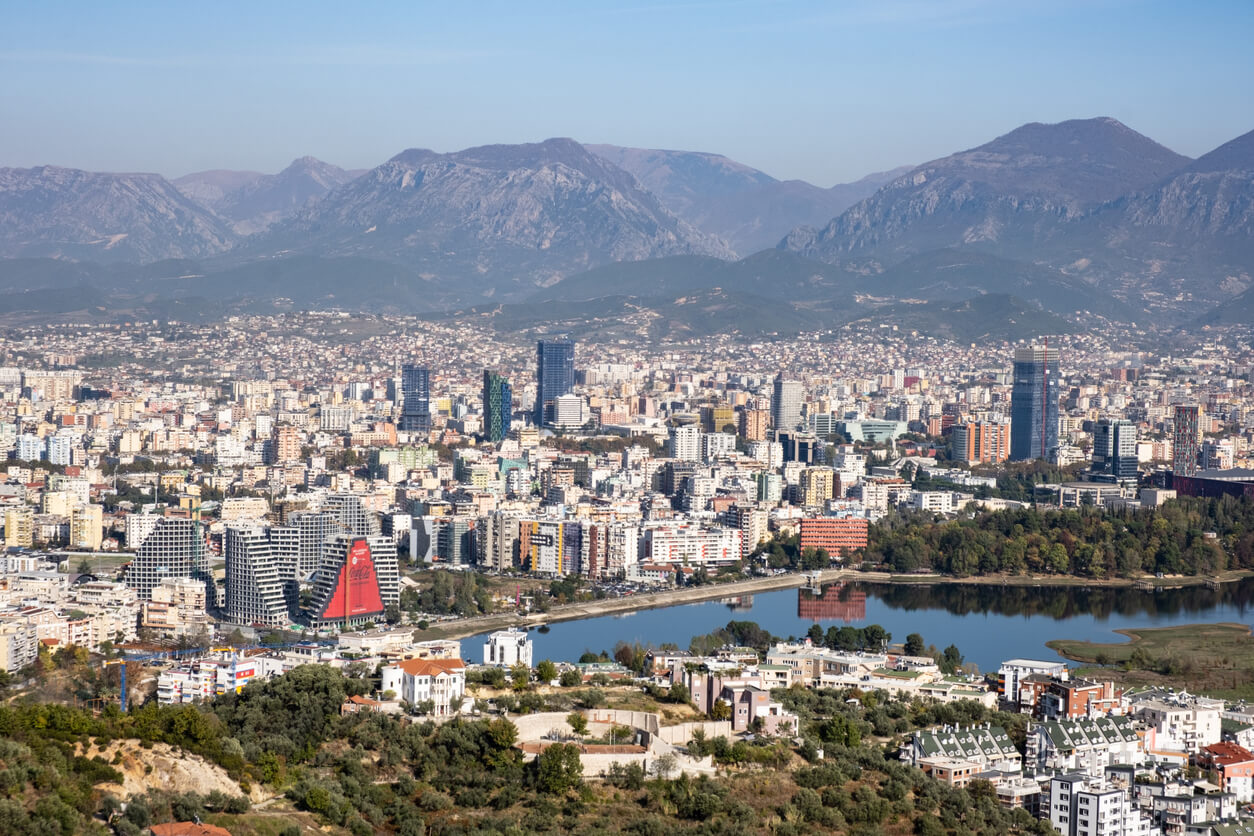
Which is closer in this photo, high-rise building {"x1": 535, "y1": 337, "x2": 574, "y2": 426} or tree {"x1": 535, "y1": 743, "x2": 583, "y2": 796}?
tree {"x1": 535, "y1": 743, "x2": 583, "y2": 796}

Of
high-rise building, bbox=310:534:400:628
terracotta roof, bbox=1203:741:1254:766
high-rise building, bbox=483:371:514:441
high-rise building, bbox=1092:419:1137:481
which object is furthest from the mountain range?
terracotta roof, bbox=1203:741:1254:766

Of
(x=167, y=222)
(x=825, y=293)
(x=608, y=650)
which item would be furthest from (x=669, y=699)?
(x=167, y=222)

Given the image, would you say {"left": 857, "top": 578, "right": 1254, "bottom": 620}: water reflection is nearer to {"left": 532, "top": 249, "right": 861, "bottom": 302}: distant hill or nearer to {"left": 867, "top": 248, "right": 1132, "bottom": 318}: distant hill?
{"left": 867, "top": 248, "right": 1132, "bottom": 318}: distant hill

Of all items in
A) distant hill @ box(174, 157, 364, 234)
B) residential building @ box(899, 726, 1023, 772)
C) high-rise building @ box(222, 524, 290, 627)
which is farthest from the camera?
distant hill @ box(174, 157, 364, 234)

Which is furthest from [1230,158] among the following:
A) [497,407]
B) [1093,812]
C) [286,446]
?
[1093,812]

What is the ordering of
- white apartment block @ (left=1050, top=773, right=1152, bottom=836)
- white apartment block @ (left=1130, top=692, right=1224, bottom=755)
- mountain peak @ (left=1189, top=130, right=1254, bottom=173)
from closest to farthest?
1. white apartment block @ (left=1050, top=773, right=1152, bottom=836)
2. white apartment block @ (left=1130, top=692, right=1224, bottom=755)
3. mountain peak @ (left=1189, top=130, right=1254, bottom=173)

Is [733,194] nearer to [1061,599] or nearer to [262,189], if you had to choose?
[262,189]

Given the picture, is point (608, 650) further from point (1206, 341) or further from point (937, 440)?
point (1206, 341)
